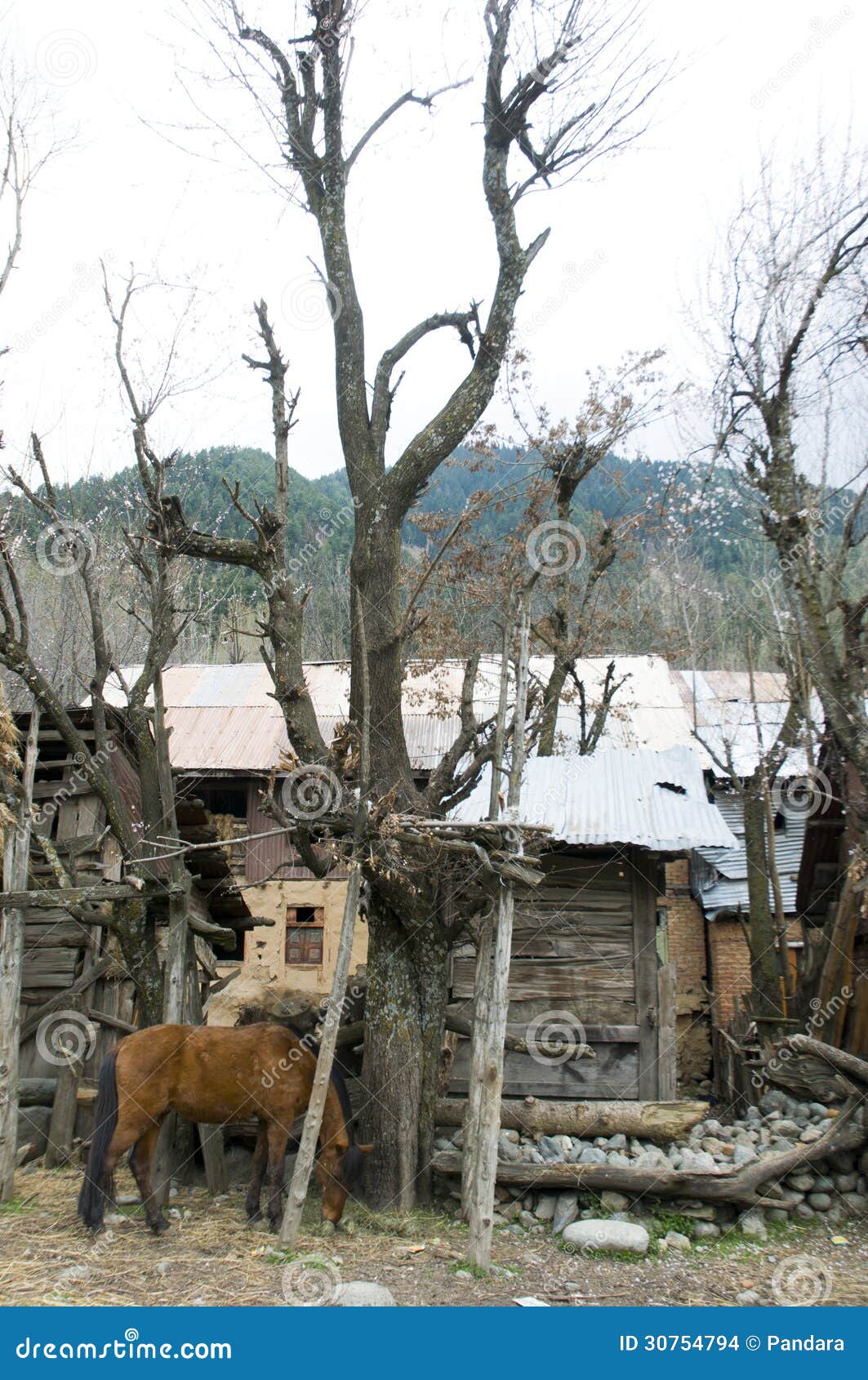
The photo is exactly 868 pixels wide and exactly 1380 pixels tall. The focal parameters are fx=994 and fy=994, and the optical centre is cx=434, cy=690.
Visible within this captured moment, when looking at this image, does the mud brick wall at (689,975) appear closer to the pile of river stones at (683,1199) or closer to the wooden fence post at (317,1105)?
the pile of river stones at (683,1199)

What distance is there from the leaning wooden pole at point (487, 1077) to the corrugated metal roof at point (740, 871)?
34.1ft

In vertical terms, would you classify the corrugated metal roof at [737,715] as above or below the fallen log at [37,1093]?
above

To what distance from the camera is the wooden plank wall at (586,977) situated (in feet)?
34.2

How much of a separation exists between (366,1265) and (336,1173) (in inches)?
40.8

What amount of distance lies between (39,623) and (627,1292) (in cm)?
2371

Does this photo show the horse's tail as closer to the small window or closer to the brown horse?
the brown horse

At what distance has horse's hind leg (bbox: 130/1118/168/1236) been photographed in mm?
7840

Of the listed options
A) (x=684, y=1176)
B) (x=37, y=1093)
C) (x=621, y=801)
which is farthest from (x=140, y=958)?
(x=684, y=1176)

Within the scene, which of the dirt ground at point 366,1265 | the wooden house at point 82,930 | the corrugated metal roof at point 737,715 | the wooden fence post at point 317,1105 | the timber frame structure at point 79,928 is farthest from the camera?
the corrugated metal roof at point 737,715

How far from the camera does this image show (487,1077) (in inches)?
291

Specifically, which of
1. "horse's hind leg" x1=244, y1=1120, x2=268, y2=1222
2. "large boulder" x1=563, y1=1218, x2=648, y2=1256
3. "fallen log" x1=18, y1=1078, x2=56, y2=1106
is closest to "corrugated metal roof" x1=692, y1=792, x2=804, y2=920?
"large boulder" x1=563, y1=1218, x2=648, y2=1256

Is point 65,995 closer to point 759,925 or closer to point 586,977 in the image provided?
point 586,977

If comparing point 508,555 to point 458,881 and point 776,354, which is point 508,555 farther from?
point 458,881

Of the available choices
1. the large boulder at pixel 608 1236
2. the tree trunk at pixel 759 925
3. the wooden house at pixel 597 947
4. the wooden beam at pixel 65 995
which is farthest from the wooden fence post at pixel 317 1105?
the tree trunk at pixel 759 925
